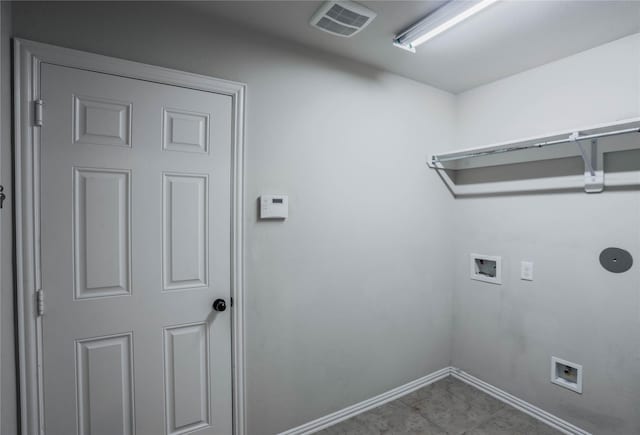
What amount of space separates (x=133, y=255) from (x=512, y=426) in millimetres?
2609

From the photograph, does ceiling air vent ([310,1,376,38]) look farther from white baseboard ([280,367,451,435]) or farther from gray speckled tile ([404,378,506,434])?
gray speckled tile ([404,378,506,434])

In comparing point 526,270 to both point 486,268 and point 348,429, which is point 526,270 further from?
point 348,429

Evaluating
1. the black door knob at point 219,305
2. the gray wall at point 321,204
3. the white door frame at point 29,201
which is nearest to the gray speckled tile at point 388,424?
the gray wall at point 321,204

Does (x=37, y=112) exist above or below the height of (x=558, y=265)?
above

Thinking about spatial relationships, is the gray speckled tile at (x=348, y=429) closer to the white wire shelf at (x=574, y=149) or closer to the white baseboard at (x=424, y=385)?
the white baseboard at (x=424, y=385)

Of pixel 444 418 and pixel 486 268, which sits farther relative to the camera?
pixel 486 268

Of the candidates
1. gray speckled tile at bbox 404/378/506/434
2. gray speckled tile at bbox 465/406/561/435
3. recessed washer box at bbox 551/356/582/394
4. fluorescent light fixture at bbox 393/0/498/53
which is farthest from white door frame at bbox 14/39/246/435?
recessed washer box at bbox 551/356/582/394

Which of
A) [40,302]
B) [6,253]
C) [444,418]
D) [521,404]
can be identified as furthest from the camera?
[521,404]

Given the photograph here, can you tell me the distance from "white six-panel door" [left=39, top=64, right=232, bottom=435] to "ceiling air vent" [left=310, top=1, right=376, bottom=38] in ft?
2.21

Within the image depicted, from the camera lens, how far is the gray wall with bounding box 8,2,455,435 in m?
1.65

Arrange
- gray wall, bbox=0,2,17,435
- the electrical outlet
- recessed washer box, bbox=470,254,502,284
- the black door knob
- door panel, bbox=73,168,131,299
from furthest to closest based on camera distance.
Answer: recessed washer box, bbox=470,254,502,284 → the electrical outlet → the black door knob → door panel, bbox=73,168,131,299 → gray wall, bbox=0,2,17,435

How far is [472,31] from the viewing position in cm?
184

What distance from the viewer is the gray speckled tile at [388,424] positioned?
6.84 ft

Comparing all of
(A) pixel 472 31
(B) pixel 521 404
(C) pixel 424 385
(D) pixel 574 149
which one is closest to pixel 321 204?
(A) pixel 472 31
